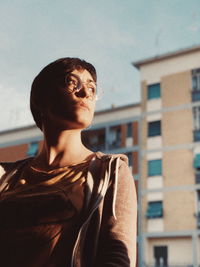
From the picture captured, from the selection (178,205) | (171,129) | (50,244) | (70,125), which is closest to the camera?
(50,244)

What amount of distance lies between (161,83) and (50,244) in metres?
20.4

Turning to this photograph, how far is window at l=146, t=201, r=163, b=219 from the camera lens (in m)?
19.3

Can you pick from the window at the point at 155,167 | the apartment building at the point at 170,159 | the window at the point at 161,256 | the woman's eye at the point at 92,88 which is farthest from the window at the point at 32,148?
the woman's eye at the point at 92,88

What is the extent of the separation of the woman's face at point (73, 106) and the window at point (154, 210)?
715 inches

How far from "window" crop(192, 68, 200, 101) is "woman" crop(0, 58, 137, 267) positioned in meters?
19.2

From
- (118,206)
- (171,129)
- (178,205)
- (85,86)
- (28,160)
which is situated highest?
(171,129)

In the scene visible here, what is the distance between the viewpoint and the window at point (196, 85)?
20.3 metres

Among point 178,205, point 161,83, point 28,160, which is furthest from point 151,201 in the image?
point 28,160

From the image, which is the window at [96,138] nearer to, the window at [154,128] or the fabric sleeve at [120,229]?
the window at [154,128]

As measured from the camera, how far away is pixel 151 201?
64.8 ft

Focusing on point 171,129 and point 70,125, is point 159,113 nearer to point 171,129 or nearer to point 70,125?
point 171,129

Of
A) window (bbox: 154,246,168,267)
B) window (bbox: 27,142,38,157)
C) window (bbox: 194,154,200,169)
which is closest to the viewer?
window (bbox: 154,246,168,267)

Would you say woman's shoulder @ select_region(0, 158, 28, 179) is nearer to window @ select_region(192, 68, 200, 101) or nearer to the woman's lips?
the woman's lips

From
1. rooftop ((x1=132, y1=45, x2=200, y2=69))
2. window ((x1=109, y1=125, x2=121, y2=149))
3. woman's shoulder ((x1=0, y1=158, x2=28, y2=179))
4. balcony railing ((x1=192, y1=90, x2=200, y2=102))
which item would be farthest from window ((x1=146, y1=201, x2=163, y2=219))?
woman's shoulder ((x1=0, y1=158, x2=28, y2=179))
